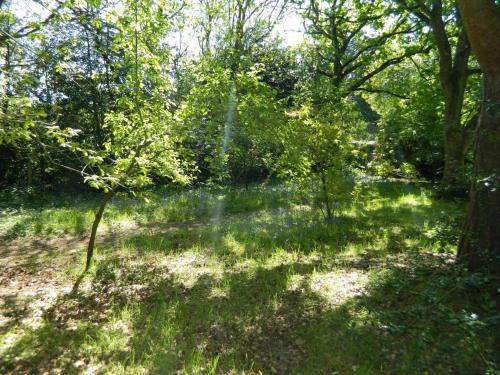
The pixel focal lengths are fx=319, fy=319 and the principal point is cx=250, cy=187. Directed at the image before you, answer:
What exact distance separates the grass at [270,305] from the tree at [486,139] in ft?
1.17

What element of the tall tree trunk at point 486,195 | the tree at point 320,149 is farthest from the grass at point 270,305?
the tree at point 320,149

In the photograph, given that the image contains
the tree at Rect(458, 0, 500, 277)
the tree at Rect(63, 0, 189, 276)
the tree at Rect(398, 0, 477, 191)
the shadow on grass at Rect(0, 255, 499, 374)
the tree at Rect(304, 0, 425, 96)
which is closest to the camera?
the shadow on grass at Rect(0, 255, 499, 374)

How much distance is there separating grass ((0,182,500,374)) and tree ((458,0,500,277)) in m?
0.36

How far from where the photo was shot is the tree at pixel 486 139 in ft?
13.6

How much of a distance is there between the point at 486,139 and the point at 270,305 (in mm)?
3868

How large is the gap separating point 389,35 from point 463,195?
6876 millimetres

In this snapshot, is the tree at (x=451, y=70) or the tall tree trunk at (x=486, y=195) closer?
the tall tree trunk at (x=486, y=195)

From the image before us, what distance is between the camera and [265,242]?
7652 millimetres

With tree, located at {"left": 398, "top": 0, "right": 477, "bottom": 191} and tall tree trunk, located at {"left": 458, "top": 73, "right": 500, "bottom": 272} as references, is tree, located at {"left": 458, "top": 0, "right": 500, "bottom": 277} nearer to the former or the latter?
tall tree trunk, located at {"left": 458, "top": 73, "right": 500, "bottom": 272}

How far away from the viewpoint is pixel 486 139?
171 inches

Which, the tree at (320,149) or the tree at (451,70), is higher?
the tree at (451,70)

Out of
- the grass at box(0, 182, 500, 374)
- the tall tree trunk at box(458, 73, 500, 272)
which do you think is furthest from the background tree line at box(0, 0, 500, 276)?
the grass at box(0, 182, 500, 374)

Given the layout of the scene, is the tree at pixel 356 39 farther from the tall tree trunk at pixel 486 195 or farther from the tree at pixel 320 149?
the tall tree trunk at pixel 486 195

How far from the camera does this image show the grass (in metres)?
3.64
